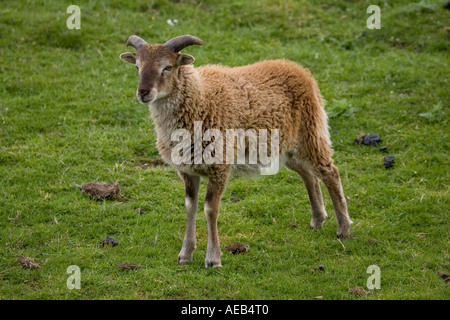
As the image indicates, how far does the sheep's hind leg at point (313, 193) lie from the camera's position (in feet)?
28.0

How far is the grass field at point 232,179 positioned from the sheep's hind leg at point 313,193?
0.17 m

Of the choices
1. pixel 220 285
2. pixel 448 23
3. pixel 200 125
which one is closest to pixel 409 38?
pixel 448 23

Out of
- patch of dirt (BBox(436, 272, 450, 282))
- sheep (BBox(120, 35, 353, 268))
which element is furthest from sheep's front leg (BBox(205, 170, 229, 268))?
patch of dirt (BBox(436, 272, 450, 282))

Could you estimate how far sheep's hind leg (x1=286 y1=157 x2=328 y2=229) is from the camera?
8.55 meters

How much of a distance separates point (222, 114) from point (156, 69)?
1.04 m

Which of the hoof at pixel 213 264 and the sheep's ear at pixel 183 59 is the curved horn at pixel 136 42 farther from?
the hoof at pixel 213 264

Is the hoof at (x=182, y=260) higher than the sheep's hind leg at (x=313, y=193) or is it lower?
→ lower

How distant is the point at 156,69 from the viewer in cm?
715

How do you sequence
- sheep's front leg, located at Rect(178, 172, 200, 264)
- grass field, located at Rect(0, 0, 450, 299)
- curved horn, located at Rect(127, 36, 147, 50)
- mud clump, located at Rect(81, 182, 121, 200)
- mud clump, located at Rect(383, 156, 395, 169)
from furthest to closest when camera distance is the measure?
1. mud clump, located at Rect(383, 156, 395, 169)
2. mud clump, located at Rect(81, 182, 121, 200)
3. sheep's front leg, located at Rect(178, 172, 200, 264)
4. curved horn, located at Rect(127, 36, 147, 50)
5. grass field, located at Rect(0, 0, 450, 299)

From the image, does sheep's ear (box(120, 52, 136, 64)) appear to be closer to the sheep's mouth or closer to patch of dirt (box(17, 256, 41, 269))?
the sheep's mouth

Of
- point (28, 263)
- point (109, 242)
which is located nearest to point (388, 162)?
point (109, 242)

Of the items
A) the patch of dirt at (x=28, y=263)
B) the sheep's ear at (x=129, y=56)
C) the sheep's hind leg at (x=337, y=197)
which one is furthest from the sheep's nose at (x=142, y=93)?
the sheep's hind leg at (x=337, y=197)

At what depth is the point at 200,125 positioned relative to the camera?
7387 millimetres

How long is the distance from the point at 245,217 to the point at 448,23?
7867mm
